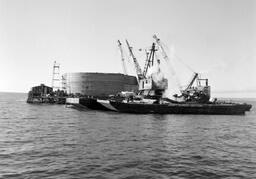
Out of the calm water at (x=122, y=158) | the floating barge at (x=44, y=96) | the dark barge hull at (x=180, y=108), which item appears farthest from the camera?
the floating barge at (x=44, y=96)

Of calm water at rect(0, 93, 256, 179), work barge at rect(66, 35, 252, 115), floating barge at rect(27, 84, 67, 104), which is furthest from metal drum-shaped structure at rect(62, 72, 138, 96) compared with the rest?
calm water at rect(0, 93, 256, 179)

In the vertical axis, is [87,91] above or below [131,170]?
above

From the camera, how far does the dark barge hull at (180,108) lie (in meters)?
80.1

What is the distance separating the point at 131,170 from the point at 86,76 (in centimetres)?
16098

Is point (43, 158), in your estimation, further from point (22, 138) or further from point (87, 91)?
point (87, 91)

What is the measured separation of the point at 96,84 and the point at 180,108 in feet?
334

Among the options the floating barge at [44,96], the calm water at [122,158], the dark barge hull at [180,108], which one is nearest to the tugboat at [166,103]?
the dark barge hull at [180,108]

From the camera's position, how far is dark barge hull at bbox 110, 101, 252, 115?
8012 centimetres

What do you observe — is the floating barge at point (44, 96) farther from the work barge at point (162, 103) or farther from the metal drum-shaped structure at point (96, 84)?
the work barge at point (162, 103)

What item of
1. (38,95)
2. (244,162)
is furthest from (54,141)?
(38,95)

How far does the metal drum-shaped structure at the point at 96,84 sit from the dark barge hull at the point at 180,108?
97911 mm

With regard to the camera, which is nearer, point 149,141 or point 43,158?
point 43,158

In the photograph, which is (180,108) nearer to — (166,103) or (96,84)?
(166,103)

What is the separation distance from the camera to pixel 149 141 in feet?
110
